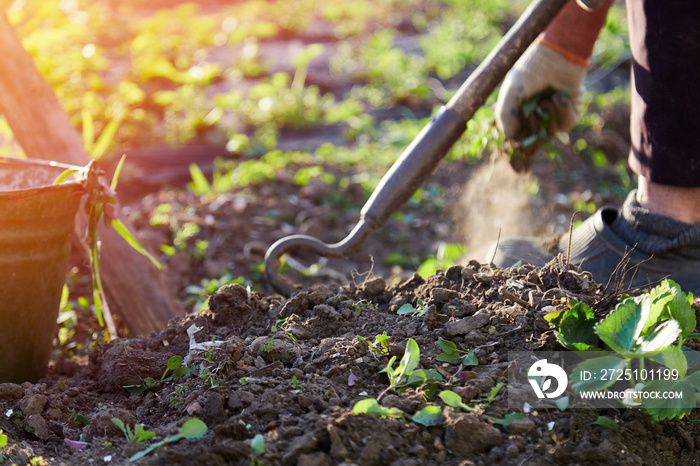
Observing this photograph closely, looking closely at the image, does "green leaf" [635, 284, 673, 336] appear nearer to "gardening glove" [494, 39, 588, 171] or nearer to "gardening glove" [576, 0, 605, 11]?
"gardening glove" [576, 0, 605, 11]

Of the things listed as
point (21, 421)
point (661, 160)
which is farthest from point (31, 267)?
point (661, 160)

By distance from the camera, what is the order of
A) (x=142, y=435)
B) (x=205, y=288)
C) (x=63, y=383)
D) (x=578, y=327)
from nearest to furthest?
(x=142, y=435), (x=578, y=327), (x=63, y=383), (x=205, y=288)

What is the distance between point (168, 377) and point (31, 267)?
→ 585 mm

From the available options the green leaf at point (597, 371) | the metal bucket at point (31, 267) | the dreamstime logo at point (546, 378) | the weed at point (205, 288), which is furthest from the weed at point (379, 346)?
the weed at point (205, 288)

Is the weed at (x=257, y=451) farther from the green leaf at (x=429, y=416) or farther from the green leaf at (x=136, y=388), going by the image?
the green leaf at (x=136, y=388)

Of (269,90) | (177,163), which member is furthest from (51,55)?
(269,90)

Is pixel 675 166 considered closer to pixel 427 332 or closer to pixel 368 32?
pixel 427 332

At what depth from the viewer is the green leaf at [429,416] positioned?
1328mm

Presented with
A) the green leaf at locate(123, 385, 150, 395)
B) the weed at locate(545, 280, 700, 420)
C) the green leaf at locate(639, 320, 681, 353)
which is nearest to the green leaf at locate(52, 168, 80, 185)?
the green leaf at locate(123, 385, 150, 395)

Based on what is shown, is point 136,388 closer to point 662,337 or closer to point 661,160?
point 662,337

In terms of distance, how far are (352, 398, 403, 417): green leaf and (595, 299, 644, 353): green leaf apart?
465 mm

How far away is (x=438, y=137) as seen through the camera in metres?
2.16

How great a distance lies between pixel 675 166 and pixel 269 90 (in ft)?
13.1

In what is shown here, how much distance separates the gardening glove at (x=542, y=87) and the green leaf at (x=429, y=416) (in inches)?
62.7
